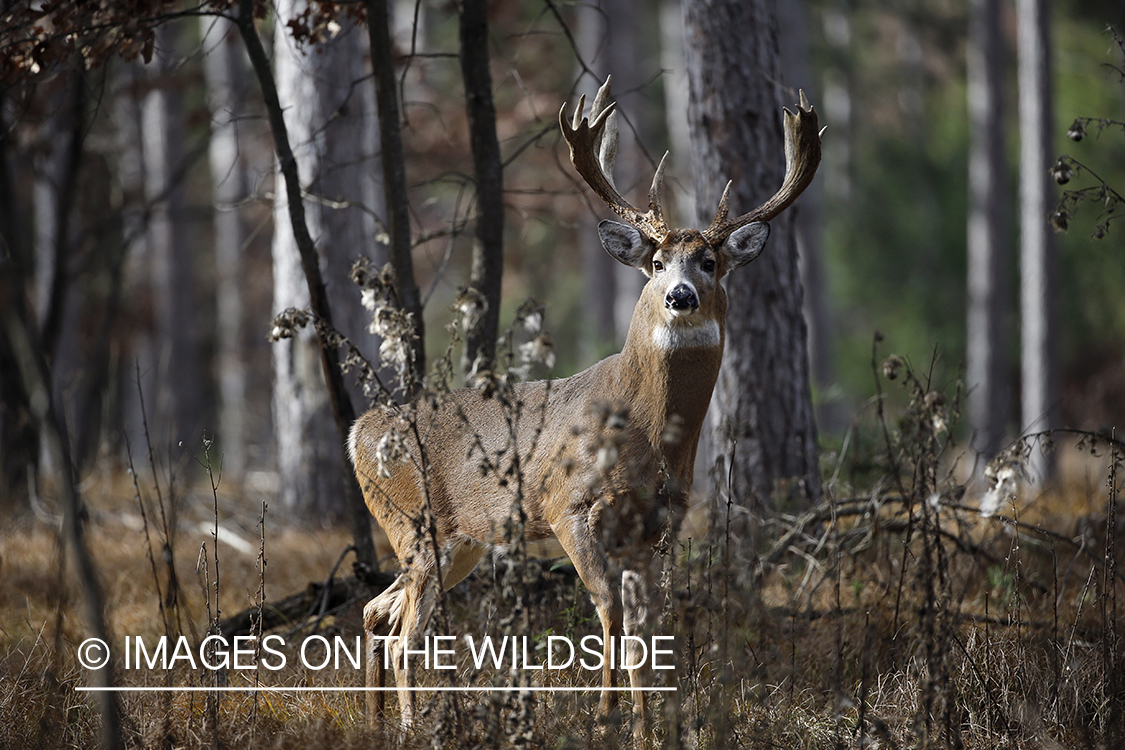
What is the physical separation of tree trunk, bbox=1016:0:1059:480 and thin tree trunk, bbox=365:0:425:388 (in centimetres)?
747

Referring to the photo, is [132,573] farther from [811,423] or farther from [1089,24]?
[1089,24]

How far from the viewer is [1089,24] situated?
1566cm

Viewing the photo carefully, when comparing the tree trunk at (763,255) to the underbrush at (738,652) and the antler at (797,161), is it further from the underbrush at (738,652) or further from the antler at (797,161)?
the antler at (797,161)

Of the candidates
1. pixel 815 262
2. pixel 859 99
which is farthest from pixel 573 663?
pixel 859 99

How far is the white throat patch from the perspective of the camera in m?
3.51

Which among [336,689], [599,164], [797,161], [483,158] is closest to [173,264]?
[483,158]

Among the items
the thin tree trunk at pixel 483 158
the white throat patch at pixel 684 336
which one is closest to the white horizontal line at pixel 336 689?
the white throat patch at pixel 684 336

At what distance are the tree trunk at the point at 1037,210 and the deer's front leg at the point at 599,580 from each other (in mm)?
7991

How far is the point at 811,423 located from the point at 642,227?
8.08 feet

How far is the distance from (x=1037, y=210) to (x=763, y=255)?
5.69 metres

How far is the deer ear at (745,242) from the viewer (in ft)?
12.1

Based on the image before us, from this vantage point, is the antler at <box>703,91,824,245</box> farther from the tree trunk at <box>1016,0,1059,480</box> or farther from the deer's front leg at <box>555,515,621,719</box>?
the tree trunk at <box>1016,0,1059,480</box>

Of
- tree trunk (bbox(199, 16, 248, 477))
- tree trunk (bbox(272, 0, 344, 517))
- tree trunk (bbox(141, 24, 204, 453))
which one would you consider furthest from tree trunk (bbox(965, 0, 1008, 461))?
tree trunk (bbox(141, 24, 204, 453))

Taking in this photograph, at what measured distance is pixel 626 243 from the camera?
3740 millimetres
